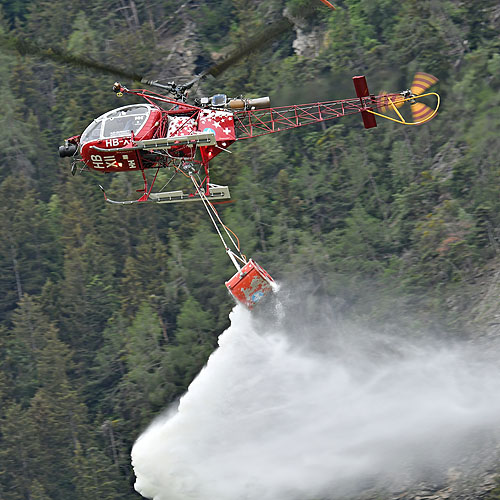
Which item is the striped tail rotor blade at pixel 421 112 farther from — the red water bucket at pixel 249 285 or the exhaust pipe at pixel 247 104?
the red water bucket at pixel 249 285

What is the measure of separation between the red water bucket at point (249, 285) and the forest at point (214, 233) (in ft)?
63.7

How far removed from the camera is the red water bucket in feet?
85.6

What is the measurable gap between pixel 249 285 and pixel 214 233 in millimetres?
25546

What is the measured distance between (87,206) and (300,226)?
34.4ft

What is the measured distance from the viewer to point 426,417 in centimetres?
3678

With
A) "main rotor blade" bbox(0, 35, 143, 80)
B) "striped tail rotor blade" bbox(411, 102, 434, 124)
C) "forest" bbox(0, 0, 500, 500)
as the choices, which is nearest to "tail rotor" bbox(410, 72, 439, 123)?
"striped tail rotor blade" bbox(411, 102, 434, 124)

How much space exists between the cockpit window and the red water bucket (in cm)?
417

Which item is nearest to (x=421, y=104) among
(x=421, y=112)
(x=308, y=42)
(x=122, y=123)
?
(x=421, y=112)

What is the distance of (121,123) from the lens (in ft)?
89.1

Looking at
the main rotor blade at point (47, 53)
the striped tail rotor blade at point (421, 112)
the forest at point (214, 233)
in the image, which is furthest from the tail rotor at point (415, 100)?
the forest at point (214, 233)

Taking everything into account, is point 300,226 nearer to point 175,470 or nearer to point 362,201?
point 362,201

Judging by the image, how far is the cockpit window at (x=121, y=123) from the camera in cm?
2706

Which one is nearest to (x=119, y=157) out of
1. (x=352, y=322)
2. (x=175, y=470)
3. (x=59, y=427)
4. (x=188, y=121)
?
(x=188, y=121)

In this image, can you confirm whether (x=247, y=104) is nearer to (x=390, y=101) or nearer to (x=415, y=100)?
(x=390, y=101)
